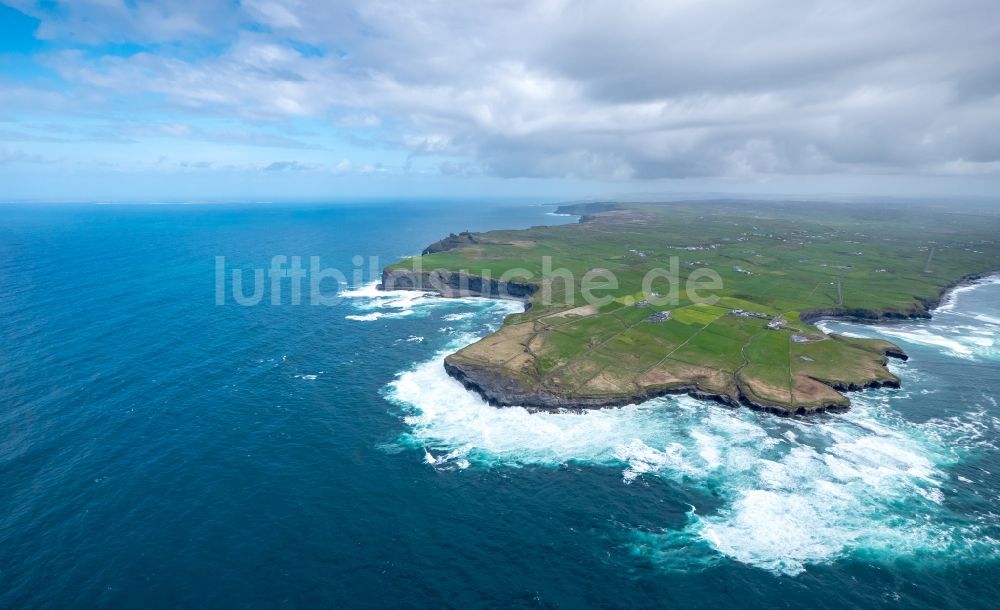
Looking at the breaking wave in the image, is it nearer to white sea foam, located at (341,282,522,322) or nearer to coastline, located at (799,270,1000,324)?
coastline, located at (799,270,1000,324)

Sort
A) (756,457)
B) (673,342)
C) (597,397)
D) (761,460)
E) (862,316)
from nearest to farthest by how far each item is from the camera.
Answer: (761,460), (756,457), (597,397), (673,342), (862,316)

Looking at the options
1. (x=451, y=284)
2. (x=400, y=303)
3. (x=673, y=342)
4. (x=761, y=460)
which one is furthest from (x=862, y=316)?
(x=400, y=303)

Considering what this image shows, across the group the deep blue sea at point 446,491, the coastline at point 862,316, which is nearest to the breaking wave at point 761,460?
the deep blue sea at point 446,491

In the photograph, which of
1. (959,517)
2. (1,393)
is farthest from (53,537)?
(959,517)

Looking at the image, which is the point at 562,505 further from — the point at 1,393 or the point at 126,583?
the point at 1,393

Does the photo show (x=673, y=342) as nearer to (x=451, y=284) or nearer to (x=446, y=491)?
(x=446, y=491)

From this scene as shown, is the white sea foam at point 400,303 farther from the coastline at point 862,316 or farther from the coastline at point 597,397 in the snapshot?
the coastline at point 862,316

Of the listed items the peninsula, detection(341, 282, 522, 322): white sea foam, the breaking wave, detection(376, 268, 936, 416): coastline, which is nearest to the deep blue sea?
the breaking wave
